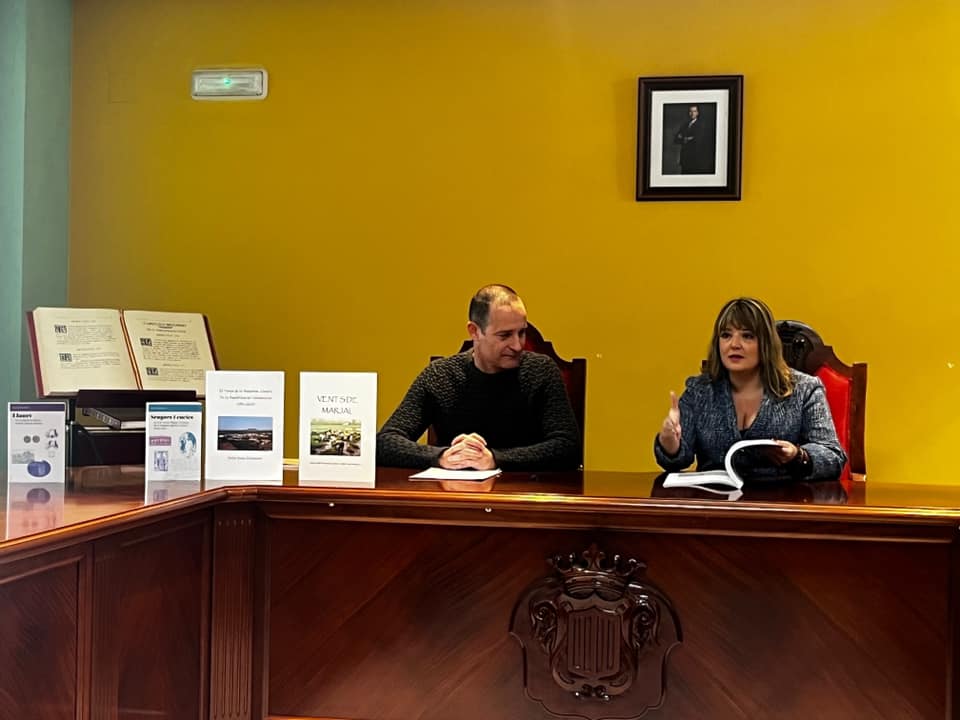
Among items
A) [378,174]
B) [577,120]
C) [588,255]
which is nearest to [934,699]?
[588,255]

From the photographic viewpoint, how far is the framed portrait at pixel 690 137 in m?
3.63

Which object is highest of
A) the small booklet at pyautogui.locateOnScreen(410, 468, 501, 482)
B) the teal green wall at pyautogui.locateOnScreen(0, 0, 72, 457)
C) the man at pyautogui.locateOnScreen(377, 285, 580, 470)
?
the teal green wall at pyautogui.locateOnScreen(0, 0, 72, 457)

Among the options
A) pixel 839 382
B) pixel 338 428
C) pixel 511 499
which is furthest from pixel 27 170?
pixel 839 382

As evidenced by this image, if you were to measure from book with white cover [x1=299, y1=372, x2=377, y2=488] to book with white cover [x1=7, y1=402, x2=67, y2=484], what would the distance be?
53cm

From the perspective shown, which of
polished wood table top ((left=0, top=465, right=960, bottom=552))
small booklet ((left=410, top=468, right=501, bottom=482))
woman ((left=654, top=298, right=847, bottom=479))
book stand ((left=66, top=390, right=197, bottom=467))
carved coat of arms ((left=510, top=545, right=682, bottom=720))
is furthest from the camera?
book stand ((left=66, top=390, right=197, bottom=467))

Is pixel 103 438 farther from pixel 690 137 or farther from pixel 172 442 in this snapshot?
pixel 690 137

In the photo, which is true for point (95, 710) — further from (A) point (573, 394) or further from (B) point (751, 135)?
(B) point (751, 135)

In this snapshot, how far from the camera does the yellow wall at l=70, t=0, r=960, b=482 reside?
11.8 feet

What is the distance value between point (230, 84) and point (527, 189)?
1.20 m

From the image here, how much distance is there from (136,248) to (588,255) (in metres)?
1.73

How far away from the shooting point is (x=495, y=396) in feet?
10.1

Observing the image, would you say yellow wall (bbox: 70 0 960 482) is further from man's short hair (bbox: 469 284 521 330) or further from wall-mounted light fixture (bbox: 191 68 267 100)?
man's short hair (bbox: 469 284 521 330)

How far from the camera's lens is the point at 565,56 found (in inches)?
147

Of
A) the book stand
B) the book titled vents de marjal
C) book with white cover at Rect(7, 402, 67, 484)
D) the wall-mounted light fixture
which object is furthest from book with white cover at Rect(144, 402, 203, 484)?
the wall-mounted light fixture
